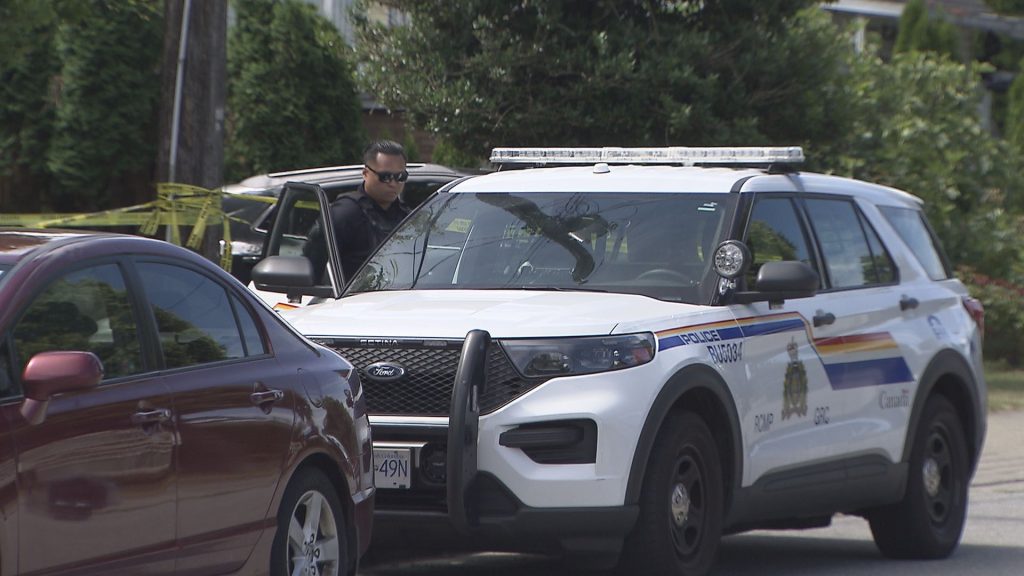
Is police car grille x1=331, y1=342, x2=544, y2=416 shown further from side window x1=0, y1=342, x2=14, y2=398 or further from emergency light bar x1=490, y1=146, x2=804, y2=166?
side window x1=0, y1=342, x2=14, y2=398

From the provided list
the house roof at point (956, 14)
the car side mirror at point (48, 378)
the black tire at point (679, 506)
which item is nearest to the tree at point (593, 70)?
the black tire at point (679, 506)

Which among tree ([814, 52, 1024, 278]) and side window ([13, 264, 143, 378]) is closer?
side window ([13, 264, 143, 378])

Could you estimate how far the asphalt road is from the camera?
882 centimetres

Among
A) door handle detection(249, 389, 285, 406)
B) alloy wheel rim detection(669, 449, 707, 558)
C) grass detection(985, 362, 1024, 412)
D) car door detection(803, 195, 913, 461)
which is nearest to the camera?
door handle detection(249, 389, 285, 406)

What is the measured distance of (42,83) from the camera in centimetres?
1672

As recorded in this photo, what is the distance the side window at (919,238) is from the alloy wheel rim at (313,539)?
14.2ft

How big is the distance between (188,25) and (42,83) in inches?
247

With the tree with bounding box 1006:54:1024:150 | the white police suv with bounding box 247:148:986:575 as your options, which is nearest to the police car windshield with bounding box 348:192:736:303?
the white police suv with bounding box 247:148:986:575

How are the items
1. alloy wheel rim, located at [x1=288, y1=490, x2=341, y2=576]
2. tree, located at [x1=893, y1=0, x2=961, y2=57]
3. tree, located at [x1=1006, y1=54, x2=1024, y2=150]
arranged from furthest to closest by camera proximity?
tree, located at [x1=1006, y1=54, x2=1024, y2=150]
tree, located at [x1=893, y1=0, x2=961, y2=57]
alloy wheel rim, located at [x1=288, y1=490, x2=341, y2=576]

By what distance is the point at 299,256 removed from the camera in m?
9.02

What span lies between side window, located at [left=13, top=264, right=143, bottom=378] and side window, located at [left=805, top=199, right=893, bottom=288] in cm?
425

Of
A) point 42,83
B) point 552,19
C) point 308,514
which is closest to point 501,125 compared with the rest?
point 552,19

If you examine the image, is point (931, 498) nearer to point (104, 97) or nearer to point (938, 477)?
point (938, 477)

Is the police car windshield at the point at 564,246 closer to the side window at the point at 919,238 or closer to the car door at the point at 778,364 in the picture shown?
the car door at the point at 778,364
